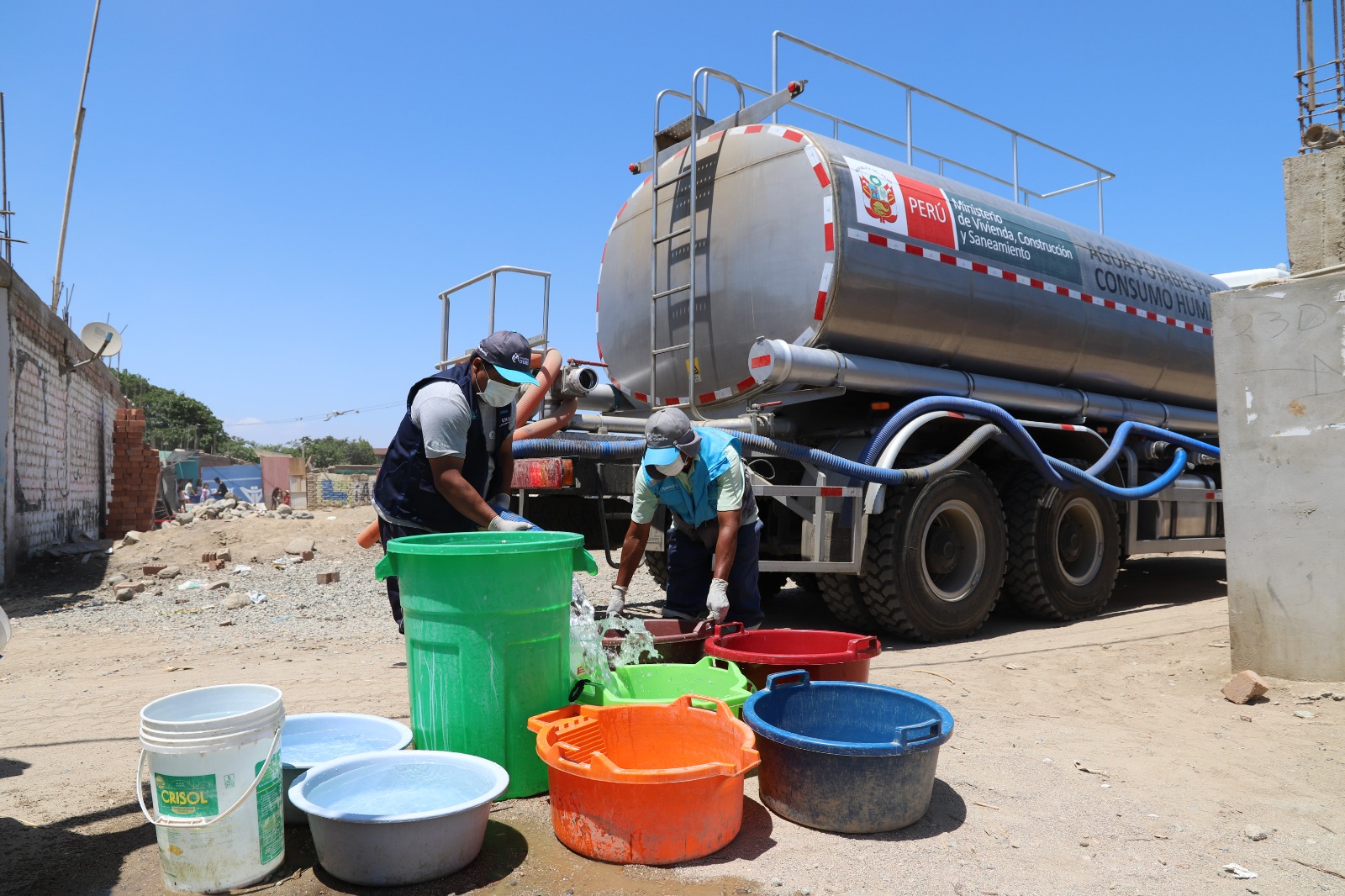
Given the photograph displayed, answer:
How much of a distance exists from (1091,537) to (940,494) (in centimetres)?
196

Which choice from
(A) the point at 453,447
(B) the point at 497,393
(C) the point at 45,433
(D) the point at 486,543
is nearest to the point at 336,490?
(C) the point at 45,433

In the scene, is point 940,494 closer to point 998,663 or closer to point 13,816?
point 998,663

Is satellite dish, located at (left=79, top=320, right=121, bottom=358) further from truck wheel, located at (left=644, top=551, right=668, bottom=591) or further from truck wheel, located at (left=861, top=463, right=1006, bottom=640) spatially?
truck wheel, located at (left=861, top=463, right=1006, bottom=640)

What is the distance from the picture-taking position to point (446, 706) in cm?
260

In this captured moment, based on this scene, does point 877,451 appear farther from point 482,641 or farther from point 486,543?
point 482,641

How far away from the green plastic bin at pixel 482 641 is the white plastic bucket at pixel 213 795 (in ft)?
1.60

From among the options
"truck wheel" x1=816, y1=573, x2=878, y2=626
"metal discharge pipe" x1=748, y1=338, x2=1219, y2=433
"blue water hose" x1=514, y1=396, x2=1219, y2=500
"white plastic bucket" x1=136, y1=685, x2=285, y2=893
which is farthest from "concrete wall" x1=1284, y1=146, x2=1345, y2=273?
"white plastic bucket" x1=136, y1=685, x2=285, y2=893

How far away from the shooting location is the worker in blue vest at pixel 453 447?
3.13m

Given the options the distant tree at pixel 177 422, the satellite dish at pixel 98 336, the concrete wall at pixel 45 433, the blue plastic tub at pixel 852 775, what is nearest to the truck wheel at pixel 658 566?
the blue plastic tub at pixel 852 775

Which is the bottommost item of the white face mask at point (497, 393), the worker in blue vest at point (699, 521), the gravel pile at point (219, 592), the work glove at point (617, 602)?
the gravel pile at point (219, 592)

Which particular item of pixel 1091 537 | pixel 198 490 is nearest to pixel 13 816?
pixel 1091 537

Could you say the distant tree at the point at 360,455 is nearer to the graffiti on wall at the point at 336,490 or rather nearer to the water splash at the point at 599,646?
the graffiti on wall at the point at 336,490

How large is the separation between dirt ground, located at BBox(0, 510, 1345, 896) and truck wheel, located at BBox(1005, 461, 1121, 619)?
23cm

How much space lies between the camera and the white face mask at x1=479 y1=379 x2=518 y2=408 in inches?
131
